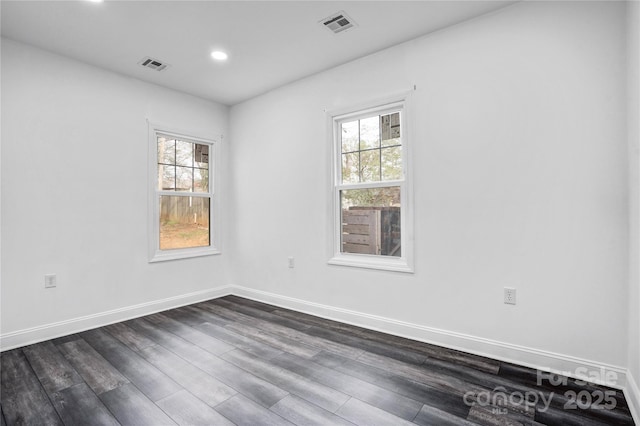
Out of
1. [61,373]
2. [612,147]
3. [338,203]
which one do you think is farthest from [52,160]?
[612,147]

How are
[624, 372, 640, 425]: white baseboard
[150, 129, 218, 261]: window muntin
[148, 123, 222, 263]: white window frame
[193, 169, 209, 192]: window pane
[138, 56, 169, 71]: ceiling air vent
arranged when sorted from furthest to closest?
1. [193, 169, 209, 192]: window pane
2. [150, 129, 218, 261]: window muntin
3. [148, 123, 222, 263]: white window frame
4. [138, 56, 169, 71]: ceiling air vent
5. [624, 372, 640, 425]: white baseboard

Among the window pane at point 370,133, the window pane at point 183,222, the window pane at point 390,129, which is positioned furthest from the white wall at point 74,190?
the window pane at point 390,129

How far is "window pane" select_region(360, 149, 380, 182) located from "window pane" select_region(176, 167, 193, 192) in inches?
90.7

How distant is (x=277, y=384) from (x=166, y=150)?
3110 millimetres

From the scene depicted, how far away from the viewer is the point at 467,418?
1782mm

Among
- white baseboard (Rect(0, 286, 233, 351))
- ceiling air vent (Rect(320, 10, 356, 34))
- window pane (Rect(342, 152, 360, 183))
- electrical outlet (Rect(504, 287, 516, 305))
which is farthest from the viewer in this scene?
window pane (Rect(342, 152, 360, 183))

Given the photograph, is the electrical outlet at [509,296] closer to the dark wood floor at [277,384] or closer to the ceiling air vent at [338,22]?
the dark wood floor at [277,384]

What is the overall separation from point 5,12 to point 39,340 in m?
2.70

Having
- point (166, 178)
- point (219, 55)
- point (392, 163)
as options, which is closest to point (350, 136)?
point (392, 163)

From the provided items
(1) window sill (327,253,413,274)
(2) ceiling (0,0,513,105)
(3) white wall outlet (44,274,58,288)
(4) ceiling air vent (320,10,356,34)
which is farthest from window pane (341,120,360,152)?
(3) white wall outlet (44,274,58,288)

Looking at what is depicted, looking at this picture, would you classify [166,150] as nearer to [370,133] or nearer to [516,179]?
[370,133]

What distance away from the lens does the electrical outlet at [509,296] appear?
2.46 metres

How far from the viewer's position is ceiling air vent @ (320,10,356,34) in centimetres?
262

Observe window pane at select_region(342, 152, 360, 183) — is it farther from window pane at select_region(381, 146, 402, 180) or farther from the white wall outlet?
the white wall outlet
